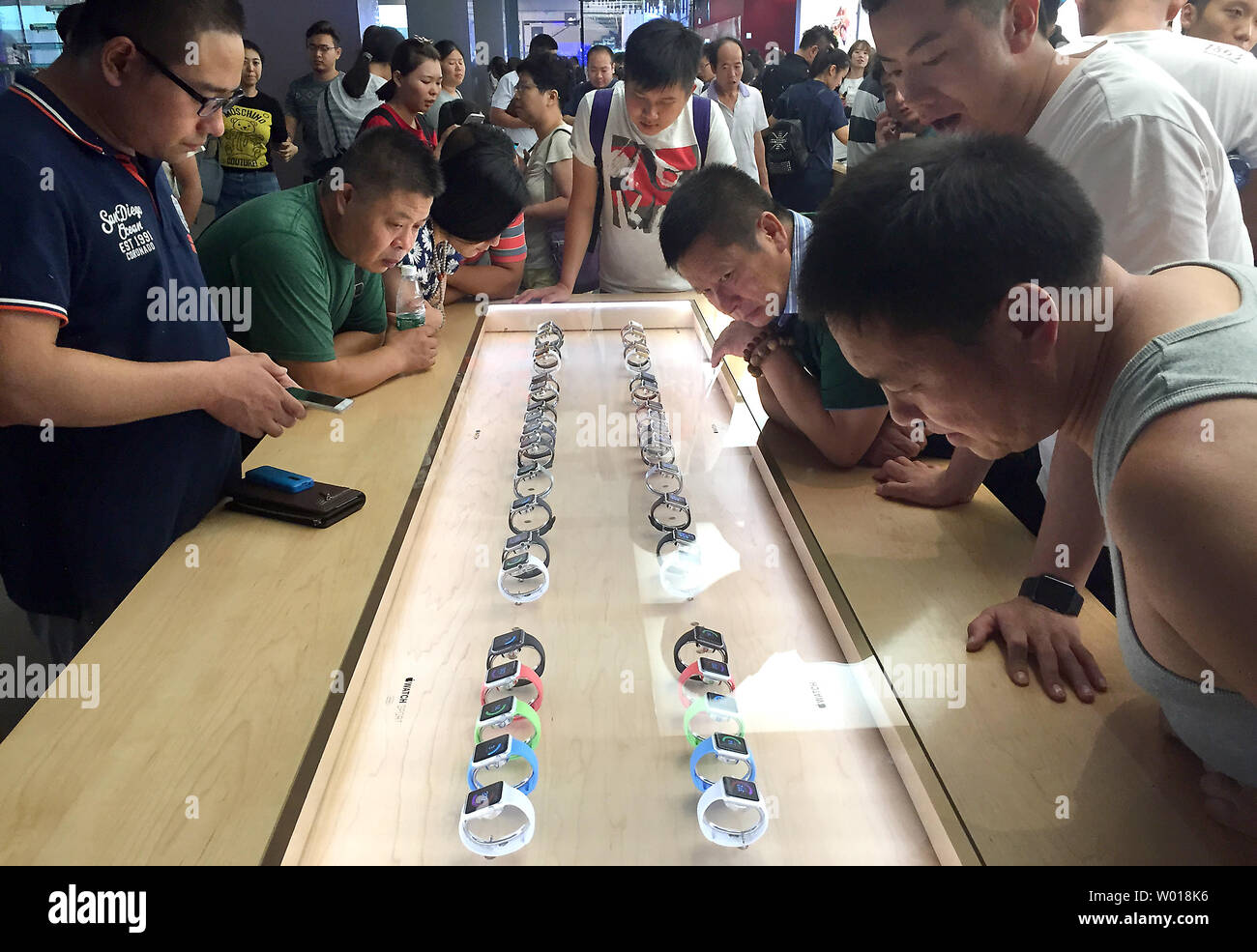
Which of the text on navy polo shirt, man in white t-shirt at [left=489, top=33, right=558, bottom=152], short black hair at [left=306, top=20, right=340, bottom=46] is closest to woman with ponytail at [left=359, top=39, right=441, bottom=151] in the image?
man in white t-shirt at [left=489, top=33, right=558, bottom=152]

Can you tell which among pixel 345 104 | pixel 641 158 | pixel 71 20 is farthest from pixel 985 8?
pixel 345 104

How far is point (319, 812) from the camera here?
87 cm

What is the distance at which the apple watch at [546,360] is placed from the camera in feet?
7.22

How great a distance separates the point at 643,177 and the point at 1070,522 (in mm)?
1986

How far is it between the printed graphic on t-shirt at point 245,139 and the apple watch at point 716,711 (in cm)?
429

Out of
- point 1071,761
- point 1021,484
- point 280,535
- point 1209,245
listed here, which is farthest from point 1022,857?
point 280,535

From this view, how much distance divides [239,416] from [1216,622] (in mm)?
1309

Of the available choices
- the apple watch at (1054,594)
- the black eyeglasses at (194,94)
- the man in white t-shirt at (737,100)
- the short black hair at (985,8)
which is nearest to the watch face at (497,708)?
the apple watch at (1054,594)

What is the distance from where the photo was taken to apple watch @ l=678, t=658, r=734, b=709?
1.00 metres

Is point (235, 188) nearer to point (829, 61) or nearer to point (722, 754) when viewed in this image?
point (829, 61)

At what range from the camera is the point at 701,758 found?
2.99 ft

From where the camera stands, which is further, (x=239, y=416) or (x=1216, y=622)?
(x=239, y=416)

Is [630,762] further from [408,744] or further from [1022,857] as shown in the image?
[1022,857]

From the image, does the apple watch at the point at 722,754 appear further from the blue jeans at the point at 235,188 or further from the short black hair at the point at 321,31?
the short black hair at the point at 321,31
